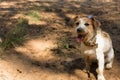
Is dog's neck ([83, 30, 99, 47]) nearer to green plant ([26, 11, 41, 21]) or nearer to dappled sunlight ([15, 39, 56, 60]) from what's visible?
dappled sunlight ([15, 39, 56, 60])

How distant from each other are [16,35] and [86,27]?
10.00 ft

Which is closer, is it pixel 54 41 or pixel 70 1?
pixel 54 41

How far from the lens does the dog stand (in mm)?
5473

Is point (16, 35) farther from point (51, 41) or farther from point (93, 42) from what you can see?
point (93, 42)

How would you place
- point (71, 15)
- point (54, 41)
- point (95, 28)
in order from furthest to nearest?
point (71, 15) < point (54, 41) < point (95, 28)

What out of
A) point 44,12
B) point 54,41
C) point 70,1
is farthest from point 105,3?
point 54,41

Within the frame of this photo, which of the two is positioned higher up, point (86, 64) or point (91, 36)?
point (91, 36)

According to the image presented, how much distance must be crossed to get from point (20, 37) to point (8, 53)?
902 mm

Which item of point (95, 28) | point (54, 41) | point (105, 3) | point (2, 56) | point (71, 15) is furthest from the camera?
point (105, 3)

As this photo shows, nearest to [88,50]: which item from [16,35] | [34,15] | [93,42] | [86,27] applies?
[93,42]

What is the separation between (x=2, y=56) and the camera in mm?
7051

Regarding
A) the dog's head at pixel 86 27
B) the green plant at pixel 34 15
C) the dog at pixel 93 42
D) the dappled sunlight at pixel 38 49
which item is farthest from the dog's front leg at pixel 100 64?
the green plant at pixel 34 15

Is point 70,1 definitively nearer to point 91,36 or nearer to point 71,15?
point 71,15

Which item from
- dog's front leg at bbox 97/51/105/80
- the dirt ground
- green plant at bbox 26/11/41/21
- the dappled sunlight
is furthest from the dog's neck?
green plant at bbox 26/11/41/21
